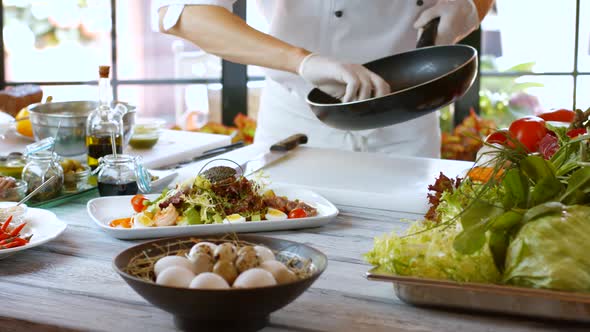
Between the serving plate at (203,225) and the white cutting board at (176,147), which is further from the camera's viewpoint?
the white cutting board at (176,147)

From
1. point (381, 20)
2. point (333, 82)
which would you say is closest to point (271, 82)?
point (381, 20)

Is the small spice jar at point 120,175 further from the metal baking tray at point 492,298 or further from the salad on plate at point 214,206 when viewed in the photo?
the metal baking tray at point 492,298

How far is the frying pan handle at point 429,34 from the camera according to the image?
2.30 m

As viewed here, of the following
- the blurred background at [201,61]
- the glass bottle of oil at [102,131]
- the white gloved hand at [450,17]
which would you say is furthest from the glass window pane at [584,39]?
the glass bottle of oil at [102,131]

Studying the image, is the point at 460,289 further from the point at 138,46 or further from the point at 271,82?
the point at 138,46

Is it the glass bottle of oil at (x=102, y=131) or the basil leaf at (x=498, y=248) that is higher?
the glass bottle of oil at (x=102, y=131)

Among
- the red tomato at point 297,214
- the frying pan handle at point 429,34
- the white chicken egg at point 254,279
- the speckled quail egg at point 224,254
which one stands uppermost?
the frying pan handle at point 429,34

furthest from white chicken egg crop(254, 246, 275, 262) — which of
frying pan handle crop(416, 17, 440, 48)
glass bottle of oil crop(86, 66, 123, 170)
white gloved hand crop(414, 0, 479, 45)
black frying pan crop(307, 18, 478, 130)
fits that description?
white gloved hand crop(414, 0, 479, 45)

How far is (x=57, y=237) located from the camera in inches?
58.0

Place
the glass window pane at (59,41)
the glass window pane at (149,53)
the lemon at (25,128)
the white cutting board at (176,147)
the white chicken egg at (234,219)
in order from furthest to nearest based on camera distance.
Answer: the glass window pane at (149,53) < the glass window pane at (59,41) < the lemon at (25,128) < the white cutting board at (176,147) < the white chicken egg at (234,219)

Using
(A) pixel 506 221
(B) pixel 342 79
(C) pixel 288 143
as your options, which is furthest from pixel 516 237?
(C) pixel 288 143

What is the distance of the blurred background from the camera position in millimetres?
3801

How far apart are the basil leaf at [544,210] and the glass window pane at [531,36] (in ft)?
9.37

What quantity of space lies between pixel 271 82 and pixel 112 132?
0.82m
